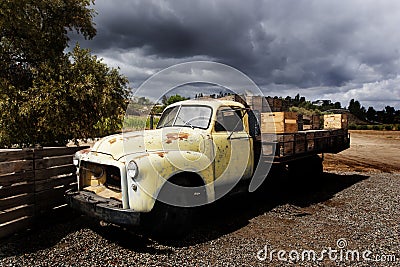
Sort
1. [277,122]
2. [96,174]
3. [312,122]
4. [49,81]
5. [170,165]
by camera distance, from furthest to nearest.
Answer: [312,122], [49,81], [277,122], [96,174], [170,165]

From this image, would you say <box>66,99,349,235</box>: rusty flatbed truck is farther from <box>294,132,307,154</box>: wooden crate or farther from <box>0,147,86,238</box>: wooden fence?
<box>0,147,86,238</box>: wooden fence

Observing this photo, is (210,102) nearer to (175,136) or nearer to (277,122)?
(175,136)

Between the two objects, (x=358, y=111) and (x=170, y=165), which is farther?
(x=358, y=111)

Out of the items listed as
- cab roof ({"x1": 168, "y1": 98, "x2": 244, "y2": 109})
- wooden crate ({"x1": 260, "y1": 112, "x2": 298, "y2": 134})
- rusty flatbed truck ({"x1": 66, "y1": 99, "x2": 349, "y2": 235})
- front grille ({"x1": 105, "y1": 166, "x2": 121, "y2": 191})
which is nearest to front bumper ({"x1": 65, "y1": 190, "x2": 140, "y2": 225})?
rusty flatbed truck ({"x1": 66, "y1": 99, "x2": 349, "y2": 235})

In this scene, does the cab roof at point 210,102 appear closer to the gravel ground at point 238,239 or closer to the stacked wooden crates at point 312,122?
the gravel ground at point 238,239

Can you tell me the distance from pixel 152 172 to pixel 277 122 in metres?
3.36

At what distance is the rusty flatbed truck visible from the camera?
4.41 m

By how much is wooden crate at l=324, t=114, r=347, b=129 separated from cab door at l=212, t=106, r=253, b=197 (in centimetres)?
543

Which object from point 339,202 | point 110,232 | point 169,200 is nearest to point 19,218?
point 110,232

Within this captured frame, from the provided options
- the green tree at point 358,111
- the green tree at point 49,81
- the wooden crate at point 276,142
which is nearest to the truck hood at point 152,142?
the wooden crate at point 276,142

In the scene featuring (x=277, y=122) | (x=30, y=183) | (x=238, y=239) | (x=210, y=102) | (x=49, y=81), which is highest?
(x=49, y=81)

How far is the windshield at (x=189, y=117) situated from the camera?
224 inches

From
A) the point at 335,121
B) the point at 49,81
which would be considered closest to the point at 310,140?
the point at 335,121

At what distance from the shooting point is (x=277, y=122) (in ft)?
22.2
